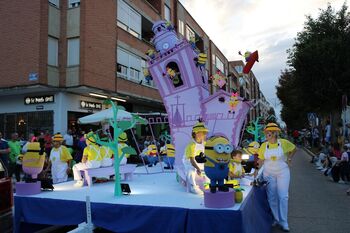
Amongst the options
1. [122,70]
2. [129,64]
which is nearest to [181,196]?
[122,70]

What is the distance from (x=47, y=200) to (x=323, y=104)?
19.7 meters

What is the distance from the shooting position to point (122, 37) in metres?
24.0

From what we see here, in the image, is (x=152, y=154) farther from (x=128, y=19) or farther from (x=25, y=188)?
(x=128, y=19)

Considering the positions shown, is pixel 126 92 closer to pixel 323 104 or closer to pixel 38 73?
pixel 38 73

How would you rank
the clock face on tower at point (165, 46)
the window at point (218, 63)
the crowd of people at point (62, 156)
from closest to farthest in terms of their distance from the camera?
the crowd of people at point (62, 156), the clock face on tower at point (165, 46), the window at point (218, 63)

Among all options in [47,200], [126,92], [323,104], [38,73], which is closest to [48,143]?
[38,73]

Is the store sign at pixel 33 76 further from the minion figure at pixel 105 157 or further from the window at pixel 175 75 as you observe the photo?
the minion figure at pixel 105 157

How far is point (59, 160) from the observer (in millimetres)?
8664

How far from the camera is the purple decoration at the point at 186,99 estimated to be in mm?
9422

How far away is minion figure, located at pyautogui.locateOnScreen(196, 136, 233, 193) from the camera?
496 centimetres

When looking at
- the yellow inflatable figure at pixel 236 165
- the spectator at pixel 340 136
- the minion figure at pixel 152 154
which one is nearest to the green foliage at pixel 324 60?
the spectator at pixel 340 136

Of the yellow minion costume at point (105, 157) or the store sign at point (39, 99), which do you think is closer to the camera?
the yellow minion costume at point (105, 157)

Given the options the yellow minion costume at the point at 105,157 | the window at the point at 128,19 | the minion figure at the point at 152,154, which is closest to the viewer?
the yellow minion costume at the point at 105,157

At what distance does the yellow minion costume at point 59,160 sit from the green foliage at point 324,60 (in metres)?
16.3
